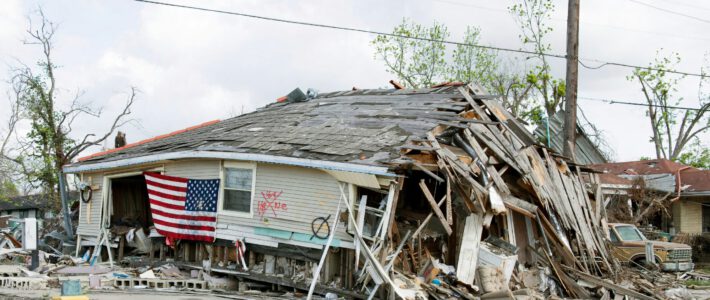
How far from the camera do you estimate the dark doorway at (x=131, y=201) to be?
18.5 m

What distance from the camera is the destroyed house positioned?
1291 cm

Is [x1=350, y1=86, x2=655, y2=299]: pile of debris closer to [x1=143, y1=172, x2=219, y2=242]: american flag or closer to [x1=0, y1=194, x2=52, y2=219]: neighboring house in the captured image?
[x1=143, y1=172, x2=219, y2=242]: american flag

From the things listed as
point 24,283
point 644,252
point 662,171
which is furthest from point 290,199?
point 662,171

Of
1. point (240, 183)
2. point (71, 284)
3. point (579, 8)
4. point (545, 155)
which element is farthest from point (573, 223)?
point (71, 284)

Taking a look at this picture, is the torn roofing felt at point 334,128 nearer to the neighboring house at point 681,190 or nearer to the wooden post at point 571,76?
the wooden post at point 571,76

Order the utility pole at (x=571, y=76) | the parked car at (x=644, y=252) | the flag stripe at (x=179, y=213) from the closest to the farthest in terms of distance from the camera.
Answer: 1. the flag stripe at (x=179, y=213)
2. the utility pole at (x=571, y=76)
3. the parked car at (x=644, y=252)

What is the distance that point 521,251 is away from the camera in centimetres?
1530

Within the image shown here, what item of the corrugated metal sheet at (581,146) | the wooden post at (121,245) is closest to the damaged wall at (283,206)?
the wooden post at (121,245)

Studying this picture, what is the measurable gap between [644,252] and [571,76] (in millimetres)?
5631

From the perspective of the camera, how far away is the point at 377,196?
44.4 ft

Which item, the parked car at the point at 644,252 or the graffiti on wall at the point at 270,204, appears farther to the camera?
the parked car at the point at 644,252

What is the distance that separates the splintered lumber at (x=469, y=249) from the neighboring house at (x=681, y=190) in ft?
53.0

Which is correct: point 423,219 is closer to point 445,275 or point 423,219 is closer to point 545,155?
point 445,275

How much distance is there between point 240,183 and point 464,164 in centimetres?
473
